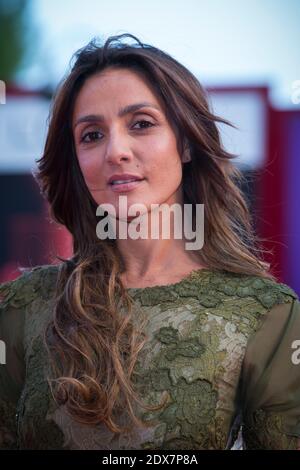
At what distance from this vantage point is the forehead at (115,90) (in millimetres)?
2193

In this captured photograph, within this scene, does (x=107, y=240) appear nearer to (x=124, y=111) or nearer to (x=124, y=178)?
(x=124, y=178)

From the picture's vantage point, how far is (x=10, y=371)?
2.30 metres

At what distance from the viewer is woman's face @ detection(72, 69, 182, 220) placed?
2.15 metres

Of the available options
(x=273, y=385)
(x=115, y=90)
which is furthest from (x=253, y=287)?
(x=115, y=90)

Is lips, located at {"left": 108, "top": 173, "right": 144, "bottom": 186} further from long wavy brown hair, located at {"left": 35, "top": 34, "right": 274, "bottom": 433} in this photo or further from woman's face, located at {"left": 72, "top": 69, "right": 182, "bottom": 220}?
long wavy brown hair, located at {"left": 35, "top": 34, "right": 274, "bottom": 433}

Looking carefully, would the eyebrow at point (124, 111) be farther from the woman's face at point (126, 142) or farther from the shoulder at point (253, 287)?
the shoulder at point (253, 287)

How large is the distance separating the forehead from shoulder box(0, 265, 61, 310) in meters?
0.54

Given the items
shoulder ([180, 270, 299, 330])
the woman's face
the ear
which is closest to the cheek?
the woman's face

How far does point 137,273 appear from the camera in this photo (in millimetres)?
2330
